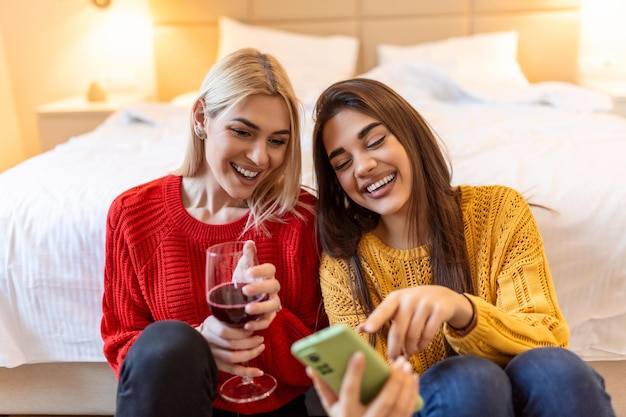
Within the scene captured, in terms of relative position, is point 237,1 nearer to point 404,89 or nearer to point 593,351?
point 404,89

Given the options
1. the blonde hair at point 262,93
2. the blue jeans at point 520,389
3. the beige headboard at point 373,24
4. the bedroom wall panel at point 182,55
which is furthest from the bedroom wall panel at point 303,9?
the blue jeans at point 520,389

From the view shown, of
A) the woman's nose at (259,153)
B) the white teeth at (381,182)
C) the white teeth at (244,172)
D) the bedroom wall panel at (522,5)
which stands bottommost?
the white teeth at (381,182)

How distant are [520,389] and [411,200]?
40cm

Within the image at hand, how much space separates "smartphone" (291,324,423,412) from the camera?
0.62 m

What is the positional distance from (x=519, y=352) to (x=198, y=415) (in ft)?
1.73

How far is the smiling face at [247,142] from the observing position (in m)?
1.09

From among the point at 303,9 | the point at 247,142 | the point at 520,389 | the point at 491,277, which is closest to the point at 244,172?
the point at 247,142

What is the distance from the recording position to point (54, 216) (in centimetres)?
132

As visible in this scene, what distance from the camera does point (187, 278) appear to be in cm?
113

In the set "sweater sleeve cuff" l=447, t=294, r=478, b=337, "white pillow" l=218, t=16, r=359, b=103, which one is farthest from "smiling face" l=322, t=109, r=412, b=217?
"white pillow" l=218, t=16, r=359, b=103

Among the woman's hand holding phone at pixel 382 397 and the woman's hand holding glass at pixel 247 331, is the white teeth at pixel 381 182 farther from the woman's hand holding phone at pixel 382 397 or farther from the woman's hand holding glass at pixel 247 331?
the woman's hand holding phone at pixel 382 397

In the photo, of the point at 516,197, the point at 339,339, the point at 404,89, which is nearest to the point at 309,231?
the point at 516,197

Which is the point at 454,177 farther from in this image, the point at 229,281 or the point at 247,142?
the point at 229,281

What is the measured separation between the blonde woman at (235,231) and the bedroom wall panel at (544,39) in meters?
2.29
